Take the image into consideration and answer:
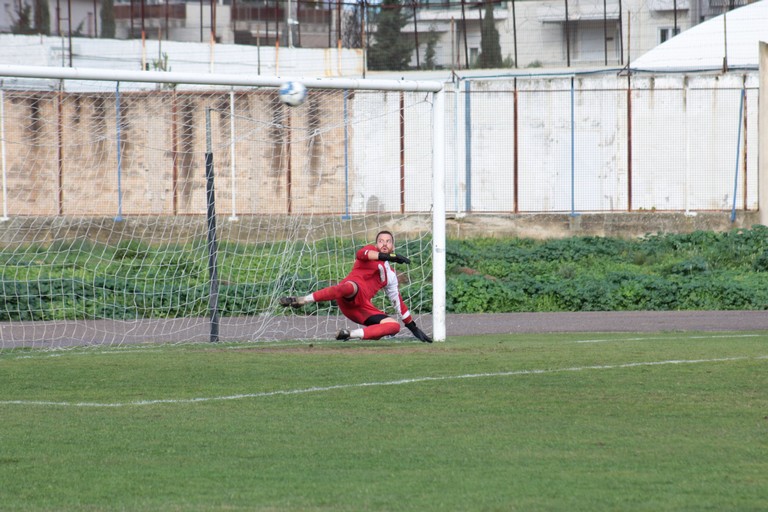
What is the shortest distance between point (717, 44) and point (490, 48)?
9.47 metres

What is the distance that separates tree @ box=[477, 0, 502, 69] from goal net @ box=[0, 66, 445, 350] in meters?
14.0

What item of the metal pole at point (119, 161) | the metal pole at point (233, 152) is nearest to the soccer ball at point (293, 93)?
the metal pole at point (119, 161)

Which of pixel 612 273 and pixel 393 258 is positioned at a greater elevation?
pixel 393 258

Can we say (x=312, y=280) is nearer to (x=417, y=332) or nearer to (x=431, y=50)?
(x=417, y=332)

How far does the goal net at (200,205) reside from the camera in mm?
15133

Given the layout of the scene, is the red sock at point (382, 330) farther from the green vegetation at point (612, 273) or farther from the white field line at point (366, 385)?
the green vegetation at point (612, 273)

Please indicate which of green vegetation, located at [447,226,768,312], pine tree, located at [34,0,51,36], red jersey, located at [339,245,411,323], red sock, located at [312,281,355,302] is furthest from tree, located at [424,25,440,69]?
red sock, located at [312,281,355,302]

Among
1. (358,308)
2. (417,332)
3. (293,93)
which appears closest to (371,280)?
(358,308)

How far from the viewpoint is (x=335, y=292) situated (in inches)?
503

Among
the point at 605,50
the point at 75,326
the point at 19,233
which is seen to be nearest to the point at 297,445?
the point at 75,326

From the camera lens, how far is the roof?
1270 inches

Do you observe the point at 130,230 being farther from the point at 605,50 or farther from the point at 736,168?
the point at 605,50

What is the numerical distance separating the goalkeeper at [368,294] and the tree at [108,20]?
110 ft

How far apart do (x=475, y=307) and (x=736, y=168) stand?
10.9m
